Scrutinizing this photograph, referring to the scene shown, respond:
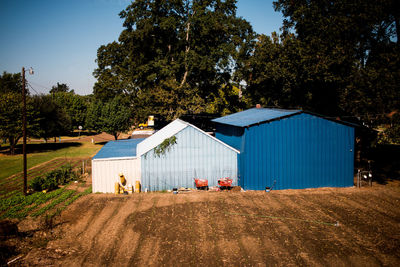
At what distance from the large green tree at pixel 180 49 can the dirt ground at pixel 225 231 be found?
19.3 metres

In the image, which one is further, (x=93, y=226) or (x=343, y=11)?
(x=343, y=11)

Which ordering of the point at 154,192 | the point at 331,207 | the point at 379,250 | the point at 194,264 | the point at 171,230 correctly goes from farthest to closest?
1. the point at 154,192
2. the point at 331,207
3. the point at 171,230
4. the point at 379,250
5. the point at 194,264

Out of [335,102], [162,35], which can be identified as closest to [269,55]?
[335,102]

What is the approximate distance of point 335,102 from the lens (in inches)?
1106

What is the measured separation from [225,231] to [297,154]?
8.64 metres

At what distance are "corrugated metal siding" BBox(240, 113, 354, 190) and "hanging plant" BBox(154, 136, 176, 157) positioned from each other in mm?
4945

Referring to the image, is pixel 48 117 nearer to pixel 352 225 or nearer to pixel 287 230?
pixel 287 230

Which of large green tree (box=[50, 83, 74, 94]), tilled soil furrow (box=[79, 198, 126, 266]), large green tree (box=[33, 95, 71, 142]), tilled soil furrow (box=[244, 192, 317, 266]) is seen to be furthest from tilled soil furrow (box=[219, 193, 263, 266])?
large green tree (box=[50, 83, 74, 94])

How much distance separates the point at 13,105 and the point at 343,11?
43066mm

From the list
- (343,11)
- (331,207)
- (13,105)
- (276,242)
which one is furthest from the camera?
(13,105)

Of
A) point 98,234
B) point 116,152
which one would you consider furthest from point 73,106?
point 98,234

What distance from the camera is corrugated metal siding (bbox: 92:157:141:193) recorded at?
1659 centimetres

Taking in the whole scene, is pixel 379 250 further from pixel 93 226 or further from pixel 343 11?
pixel 343 11

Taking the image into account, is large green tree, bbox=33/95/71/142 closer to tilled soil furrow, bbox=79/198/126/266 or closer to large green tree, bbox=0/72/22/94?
tilled soil furrow, bbox=79/198/126/266
